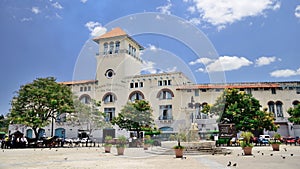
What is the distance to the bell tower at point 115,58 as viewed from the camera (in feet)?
148

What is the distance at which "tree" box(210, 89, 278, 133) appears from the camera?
30516 millimetres

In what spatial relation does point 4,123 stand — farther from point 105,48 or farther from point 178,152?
point 178,152

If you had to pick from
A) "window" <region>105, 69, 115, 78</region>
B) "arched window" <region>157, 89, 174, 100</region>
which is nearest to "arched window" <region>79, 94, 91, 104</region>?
"window" <region>105, 69, 115, 78</region>

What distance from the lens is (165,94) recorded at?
Answer: 4194cm

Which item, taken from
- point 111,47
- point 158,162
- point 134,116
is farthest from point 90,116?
point 158,162

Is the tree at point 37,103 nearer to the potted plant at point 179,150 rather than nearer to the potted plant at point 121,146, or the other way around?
the potted plant at point 121,146

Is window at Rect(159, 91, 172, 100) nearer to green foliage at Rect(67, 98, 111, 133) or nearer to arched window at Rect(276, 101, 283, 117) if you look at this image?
green foliage at Rect(67, 98, 111, 133)

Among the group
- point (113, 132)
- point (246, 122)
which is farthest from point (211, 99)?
point (113, 132)

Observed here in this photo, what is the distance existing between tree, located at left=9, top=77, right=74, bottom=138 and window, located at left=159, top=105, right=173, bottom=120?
15.4 metres

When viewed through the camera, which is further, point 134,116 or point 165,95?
point 165,95

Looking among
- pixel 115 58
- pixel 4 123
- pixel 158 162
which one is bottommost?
pixel 158 162

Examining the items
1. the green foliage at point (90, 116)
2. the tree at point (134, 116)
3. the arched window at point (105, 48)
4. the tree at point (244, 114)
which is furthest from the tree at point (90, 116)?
the tree at point (244, 114)

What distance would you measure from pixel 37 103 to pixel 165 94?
1923cm

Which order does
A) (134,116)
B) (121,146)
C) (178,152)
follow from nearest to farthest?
(178,152) → (121,146) → (134,116)
